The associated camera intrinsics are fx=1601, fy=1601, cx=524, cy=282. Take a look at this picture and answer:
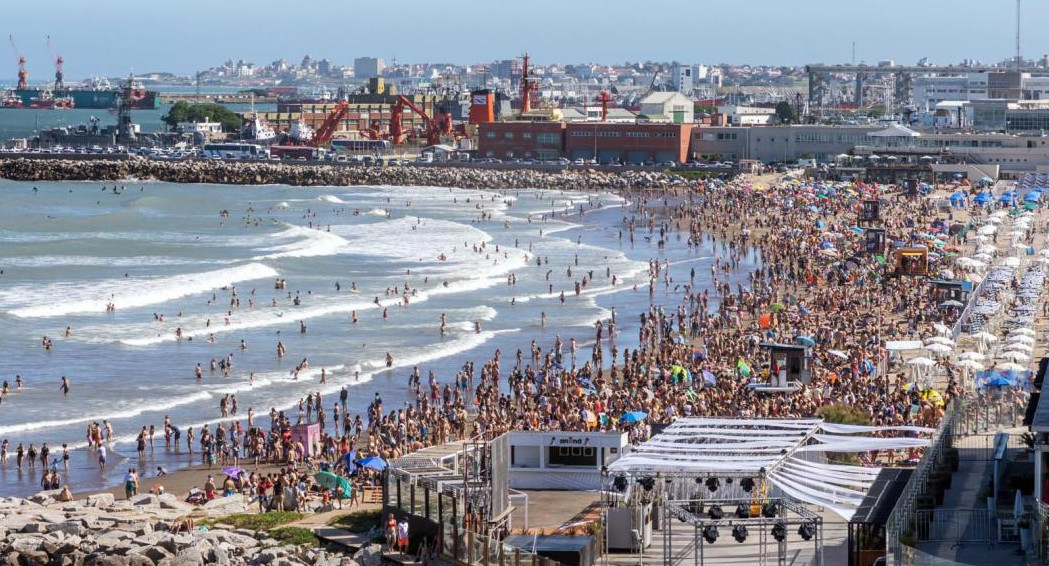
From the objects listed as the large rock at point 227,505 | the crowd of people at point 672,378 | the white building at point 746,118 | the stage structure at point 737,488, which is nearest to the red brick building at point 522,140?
the white building at point 746,118

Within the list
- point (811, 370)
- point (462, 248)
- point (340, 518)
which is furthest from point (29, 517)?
point (462, 248)

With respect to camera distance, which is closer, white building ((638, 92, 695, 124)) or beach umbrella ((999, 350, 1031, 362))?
beach umbrella ((999, 350, 1031, 362))

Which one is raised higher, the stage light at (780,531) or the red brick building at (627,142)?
the red brick building at (627,142)

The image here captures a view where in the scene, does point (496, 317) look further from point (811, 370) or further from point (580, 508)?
point (580, 508)

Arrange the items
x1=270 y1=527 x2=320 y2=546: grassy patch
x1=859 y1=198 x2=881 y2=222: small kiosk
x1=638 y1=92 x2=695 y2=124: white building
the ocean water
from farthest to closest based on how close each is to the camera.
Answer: x1=638 y1=92 x2=695 y2=124: white building, x1=859 y1=198 x2=881 y2=222: small kiosk, the ocean water, x1=270 y1=527 x2=320 y2=546: grassy patch

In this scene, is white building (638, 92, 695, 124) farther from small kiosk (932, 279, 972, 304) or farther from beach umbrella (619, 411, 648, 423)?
beach umbrella (619, 411, 648, 423)

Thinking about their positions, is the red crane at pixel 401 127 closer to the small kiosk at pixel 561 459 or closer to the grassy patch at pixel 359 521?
the grassy patch at pixel 359 521

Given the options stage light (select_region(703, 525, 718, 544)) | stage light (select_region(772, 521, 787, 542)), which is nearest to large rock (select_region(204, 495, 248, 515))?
stage light (select_region(703, 525, 718, 544))
